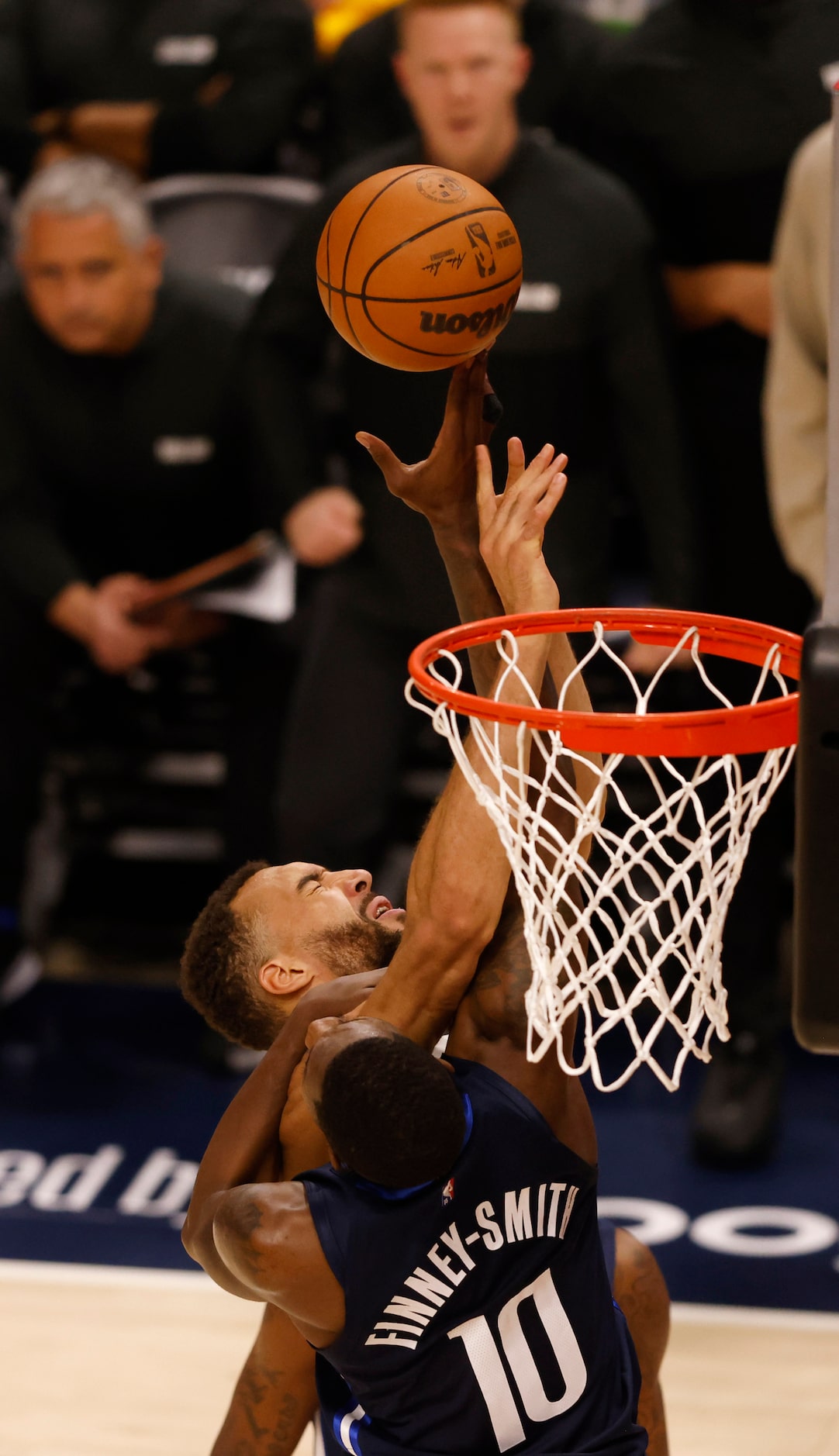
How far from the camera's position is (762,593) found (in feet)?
12.6

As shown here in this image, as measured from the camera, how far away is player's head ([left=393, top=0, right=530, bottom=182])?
9.99ft

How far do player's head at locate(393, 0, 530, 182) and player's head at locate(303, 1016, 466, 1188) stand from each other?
149 centimetres

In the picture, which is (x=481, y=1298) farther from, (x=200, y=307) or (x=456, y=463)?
(x=200, y=307)

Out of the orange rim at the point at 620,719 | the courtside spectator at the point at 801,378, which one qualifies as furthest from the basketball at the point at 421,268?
the courtside spectator at the point at 801,378

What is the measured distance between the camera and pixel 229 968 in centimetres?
217

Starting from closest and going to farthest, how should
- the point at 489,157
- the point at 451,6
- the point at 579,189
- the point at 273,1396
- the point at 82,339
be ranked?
the point at 273,1396 → the point at 489,157 → the point at 579,189 → the point at 451,6 → the point at 82,339

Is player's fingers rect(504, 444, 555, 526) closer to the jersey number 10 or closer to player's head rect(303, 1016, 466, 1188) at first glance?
player's head rect(303, 1016, 466, 1188)

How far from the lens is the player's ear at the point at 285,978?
7.00ft

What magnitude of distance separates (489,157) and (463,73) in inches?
27.2

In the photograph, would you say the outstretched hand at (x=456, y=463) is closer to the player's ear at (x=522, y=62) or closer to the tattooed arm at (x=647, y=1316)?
the tattooed arm at (x=647, y=1316)

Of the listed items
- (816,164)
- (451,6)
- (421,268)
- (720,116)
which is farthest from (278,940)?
(720,116)

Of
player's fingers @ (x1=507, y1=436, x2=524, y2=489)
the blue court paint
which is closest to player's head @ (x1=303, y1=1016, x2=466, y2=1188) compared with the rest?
player's fingers @ (x1=507, y1=436, x2=524, y2=489)

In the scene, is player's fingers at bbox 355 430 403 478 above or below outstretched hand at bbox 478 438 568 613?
above

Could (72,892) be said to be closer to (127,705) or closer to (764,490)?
(127,705)
